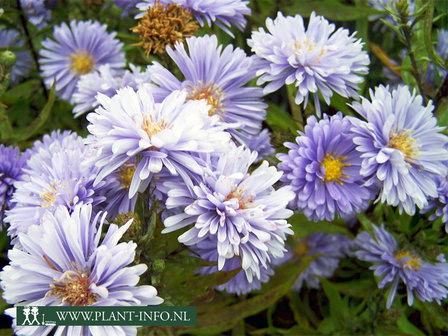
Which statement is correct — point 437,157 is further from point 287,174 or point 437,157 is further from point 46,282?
point 46,282

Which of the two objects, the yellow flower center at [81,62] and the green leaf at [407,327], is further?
the yellow flower center at [81,62]

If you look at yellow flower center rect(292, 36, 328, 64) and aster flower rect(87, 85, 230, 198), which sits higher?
yellow flower center rect(292, 36, 328, 64)

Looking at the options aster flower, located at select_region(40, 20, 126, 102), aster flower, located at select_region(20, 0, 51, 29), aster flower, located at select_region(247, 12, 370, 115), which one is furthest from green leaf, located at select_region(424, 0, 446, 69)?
aster flower, located at select_region(20, 0, 51, 29)

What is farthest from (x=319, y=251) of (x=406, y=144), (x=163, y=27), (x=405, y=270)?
(x=163, y=27)

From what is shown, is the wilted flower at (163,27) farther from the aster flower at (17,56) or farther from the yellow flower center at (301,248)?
the yellow flower center at (301,248)

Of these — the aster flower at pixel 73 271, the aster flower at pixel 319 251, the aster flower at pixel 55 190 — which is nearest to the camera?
the aster flower at pixel 73 271

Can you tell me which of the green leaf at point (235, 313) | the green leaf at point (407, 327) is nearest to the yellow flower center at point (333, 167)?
the green leaf at point (235, 313)

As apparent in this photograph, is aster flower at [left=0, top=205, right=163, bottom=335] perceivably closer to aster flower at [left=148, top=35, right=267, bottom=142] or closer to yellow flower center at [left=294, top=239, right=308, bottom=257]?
aster flower at [left=148, top=35, right=267, bottom=142]

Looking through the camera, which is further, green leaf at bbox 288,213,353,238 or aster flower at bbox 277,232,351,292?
aster flower at bbox 277,232,351,292

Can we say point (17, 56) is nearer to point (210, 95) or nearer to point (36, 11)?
point (36, 11)
